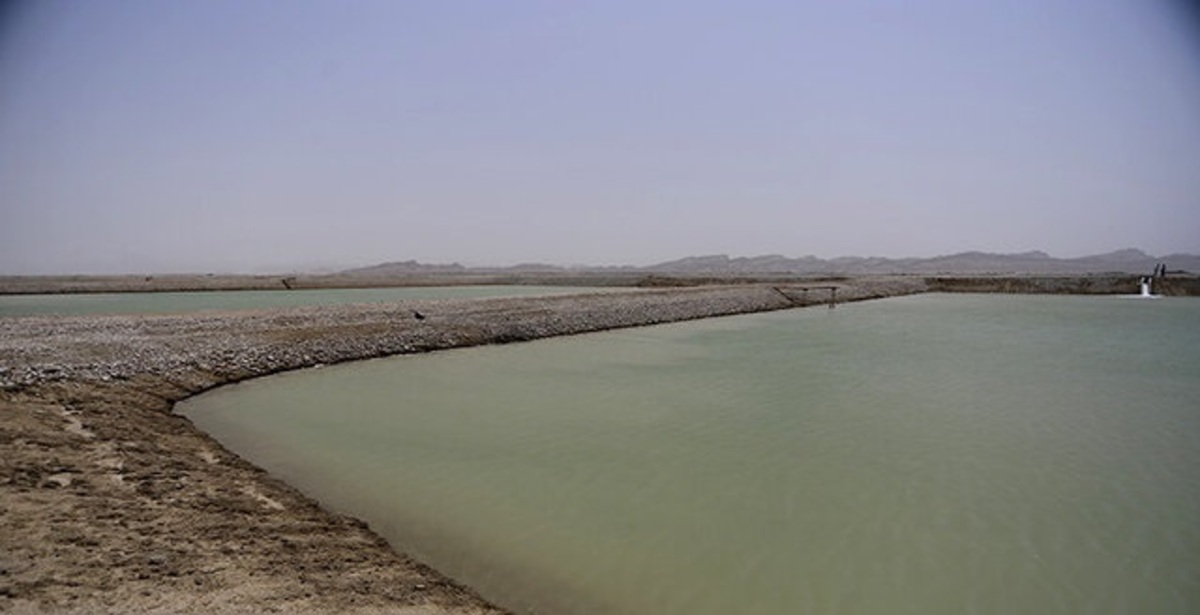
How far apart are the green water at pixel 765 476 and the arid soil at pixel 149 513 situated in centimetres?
60

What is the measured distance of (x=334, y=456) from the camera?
310 inches

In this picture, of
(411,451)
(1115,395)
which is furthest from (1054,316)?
(411,451)

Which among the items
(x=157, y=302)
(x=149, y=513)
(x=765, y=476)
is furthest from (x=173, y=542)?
(x=157, y=302)

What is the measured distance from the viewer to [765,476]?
6953 millimetres

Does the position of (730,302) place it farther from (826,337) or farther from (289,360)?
(289,360)

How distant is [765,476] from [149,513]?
5926 mm

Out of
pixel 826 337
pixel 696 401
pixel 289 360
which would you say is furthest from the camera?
pixel 826 337

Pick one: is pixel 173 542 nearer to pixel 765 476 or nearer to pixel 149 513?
pixel 149 513

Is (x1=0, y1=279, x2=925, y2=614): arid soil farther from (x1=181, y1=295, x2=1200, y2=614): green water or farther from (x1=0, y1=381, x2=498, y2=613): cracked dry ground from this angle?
(x1=181, y1=295, x2=1200, y2=614): green water

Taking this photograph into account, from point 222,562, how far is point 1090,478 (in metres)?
8.44

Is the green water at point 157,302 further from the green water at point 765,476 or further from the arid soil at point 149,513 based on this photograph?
the green water at point 765,476

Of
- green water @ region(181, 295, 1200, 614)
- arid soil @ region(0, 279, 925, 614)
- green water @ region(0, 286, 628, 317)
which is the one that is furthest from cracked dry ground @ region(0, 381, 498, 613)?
green water @ region(0, 286, 628, 317)

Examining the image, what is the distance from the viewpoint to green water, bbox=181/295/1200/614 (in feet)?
15.2

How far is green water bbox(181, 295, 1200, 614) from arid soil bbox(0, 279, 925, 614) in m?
0.60
